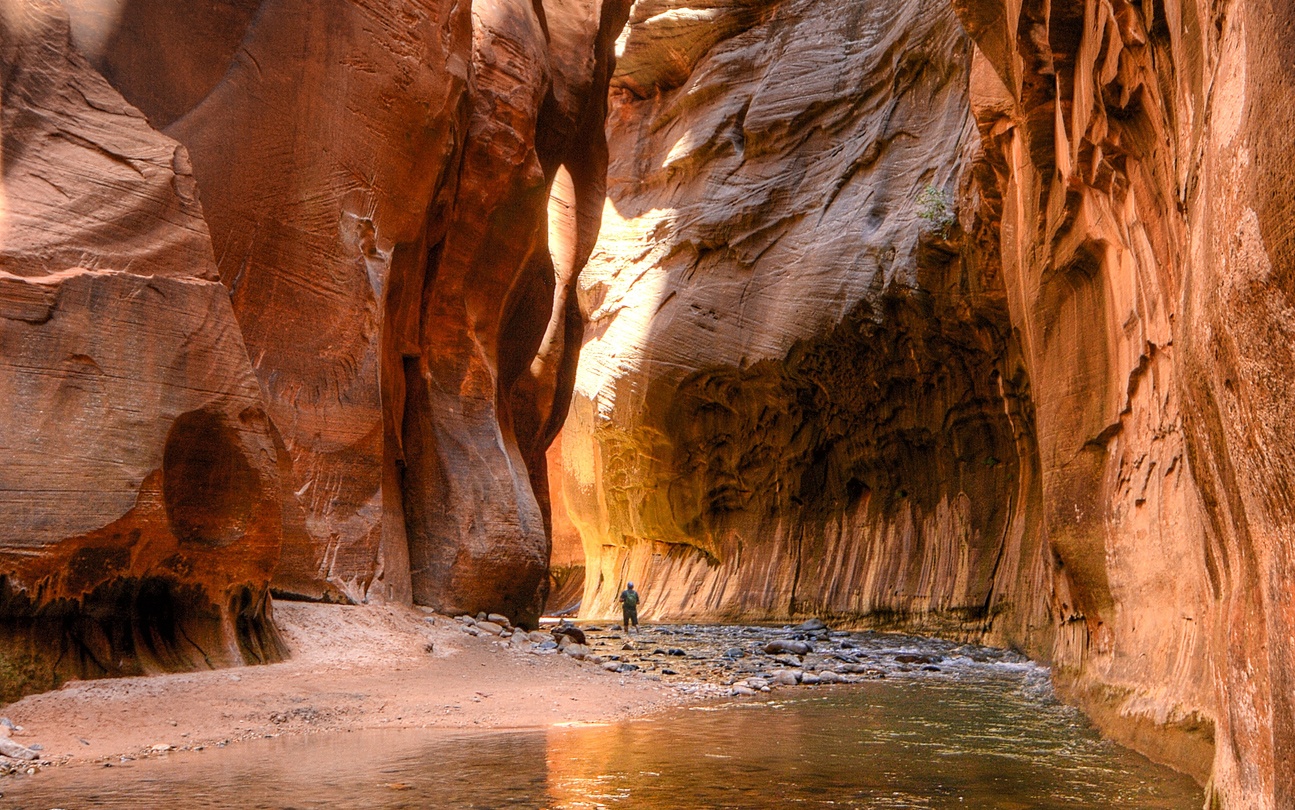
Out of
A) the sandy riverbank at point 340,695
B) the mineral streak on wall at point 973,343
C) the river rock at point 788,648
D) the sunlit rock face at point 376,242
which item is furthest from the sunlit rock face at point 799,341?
the sandy riverbank at point 340,695

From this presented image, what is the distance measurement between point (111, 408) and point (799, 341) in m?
16.2

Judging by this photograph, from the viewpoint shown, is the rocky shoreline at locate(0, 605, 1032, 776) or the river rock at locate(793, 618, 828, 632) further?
the river rock at locate(793, 618, 828, 632)

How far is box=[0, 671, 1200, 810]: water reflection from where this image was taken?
4.41 m

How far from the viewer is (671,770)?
16.8 feet

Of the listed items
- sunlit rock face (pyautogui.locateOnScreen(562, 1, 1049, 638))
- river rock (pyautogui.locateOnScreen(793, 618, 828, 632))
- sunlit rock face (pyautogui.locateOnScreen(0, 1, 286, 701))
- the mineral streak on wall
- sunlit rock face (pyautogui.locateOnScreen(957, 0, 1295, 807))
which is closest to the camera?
sunlit rock face (pyautogui.locateOnScreen(957, 0, 1295, 807))

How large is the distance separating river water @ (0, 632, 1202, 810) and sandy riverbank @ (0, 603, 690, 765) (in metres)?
0.38

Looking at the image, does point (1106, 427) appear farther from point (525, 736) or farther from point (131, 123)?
point (131, 123)

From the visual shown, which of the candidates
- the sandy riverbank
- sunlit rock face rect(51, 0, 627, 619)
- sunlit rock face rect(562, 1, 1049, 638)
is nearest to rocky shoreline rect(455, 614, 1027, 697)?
the sandy riverbank

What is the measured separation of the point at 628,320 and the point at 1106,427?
1862cm

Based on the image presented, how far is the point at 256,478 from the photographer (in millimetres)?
7973

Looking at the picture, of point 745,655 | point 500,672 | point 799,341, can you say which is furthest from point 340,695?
point 799,341

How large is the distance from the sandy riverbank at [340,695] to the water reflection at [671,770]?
1.45ft

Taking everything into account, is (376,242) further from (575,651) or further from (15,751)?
(15,751)

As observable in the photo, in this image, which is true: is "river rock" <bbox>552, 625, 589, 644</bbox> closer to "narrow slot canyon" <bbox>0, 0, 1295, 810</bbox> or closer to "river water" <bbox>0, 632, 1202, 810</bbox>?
"narrow slot canyon" <bbox>0, 0, 1295, 810</bbox>
